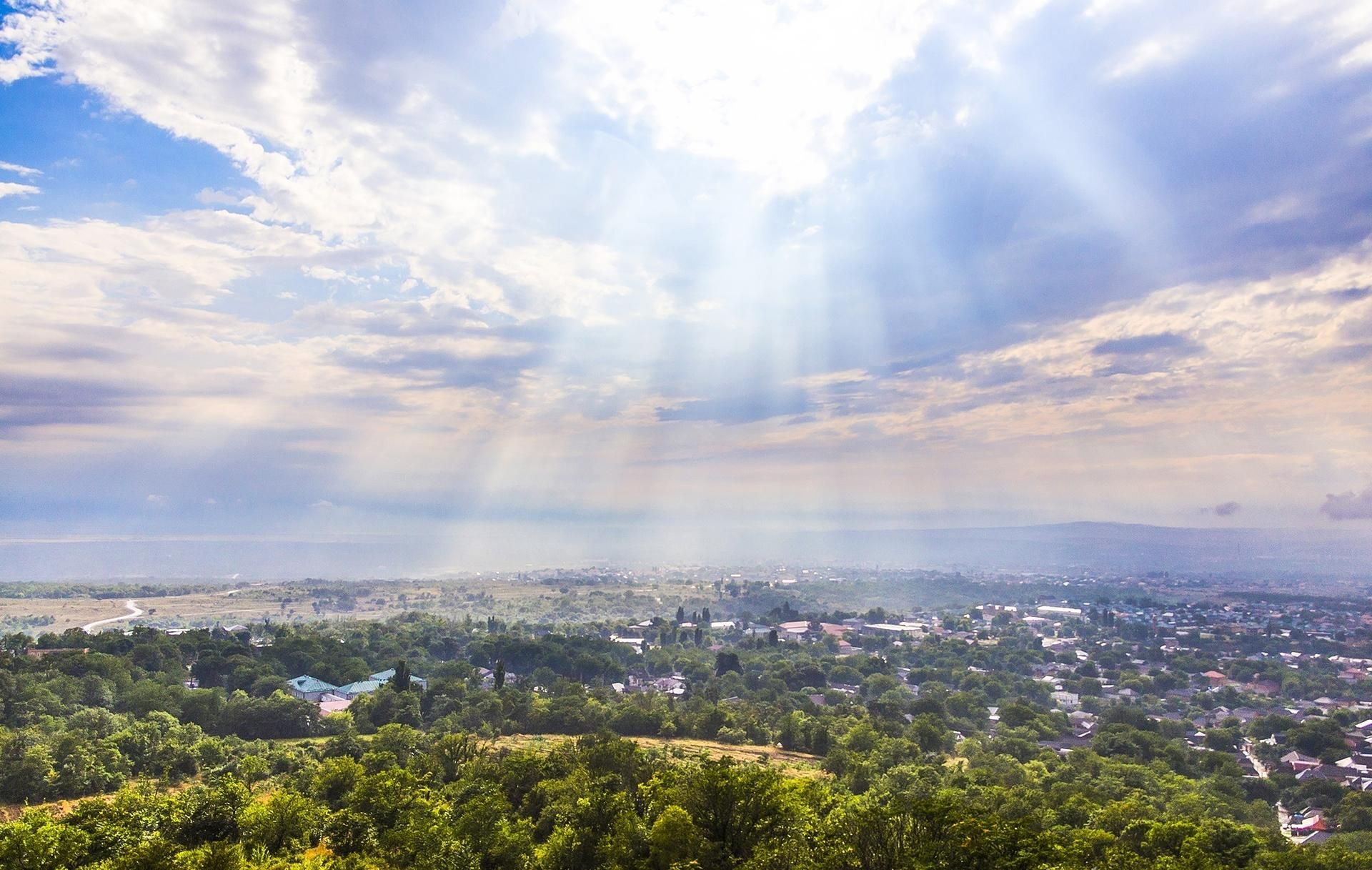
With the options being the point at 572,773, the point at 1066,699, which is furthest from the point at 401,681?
the point at 1066,699

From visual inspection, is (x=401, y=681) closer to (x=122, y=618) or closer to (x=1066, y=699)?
(x=1066, y=699)

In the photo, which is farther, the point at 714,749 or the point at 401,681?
the point at 401,681

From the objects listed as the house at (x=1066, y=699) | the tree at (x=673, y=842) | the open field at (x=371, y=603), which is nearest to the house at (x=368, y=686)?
the tree at (x=673, y=842)

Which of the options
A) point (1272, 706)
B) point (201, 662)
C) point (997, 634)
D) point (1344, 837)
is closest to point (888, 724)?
point (1344, 837)

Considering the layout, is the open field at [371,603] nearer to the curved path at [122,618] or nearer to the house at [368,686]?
the curved path at [122,618]

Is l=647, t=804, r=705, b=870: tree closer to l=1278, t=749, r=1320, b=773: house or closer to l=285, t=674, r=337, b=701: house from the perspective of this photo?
l=285, t=674, r=337, b=701: house
